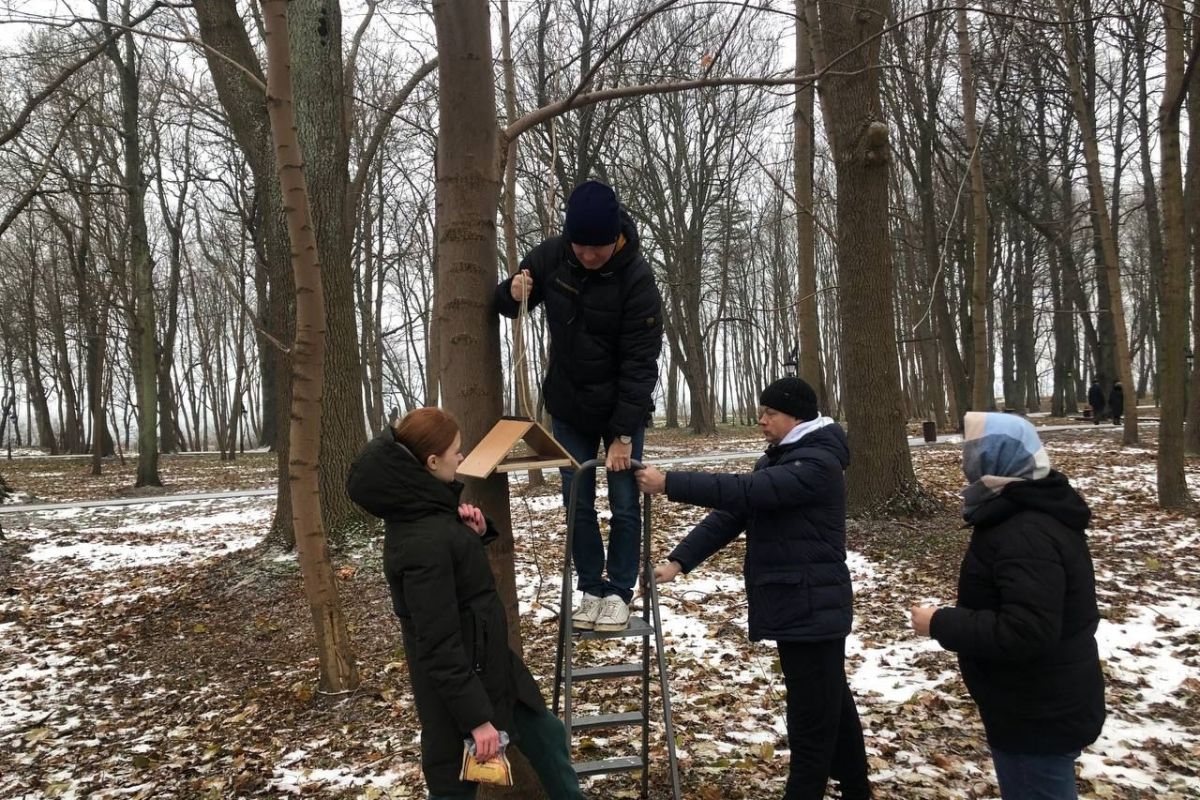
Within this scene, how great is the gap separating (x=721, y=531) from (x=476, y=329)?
4.52 ft

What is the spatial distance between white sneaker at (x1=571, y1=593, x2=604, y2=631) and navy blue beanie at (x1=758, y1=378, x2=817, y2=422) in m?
1.14

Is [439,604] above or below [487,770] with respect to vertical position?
above

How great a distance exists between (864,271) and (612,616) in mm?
6278

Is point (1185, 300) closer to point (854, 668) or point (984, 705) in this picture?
point (854, 668)

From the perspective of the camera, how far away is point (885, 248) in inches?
329

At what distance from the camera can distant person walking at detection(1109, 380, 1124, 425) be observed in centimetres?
2131

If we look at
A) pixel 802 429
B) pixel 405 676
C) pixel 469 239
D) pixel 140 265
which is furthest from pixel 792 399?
pixel 140 265

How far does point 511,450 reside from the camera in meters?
3.08

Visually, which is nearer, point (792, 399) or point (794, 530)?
point (794, 530)

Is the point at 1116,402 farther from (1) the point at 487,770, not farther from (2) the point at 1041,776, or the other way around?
(1) the point at 487,770

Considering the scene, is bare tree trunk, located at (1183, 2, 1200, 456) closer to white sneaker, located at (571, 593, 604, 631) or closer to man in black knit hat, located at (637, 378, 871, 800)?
man in black knit hat, located at (637, 378, 871, 800)

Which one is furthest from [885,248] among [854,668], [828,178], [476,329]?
[828,178]

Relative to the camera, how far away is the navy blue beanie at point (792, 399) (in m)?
3.15

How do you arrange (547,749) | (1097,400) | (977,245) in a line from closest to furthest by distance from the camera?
1. (547,749)
2. (977,245)
3. (1097,400)
